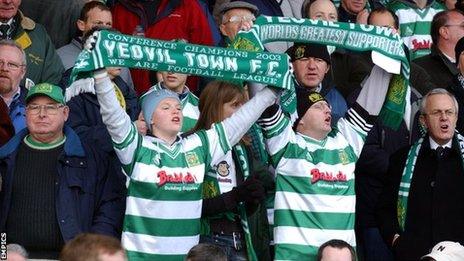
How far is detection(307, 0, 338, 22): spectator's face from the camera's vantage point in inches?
503

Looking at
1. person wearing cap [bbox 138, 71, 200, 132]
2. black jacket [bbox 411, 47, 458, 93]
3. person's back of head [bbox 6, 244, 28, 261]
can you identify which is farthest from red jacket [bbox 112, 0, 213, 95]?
person's back of head [bbox 6, 244, 28, 261]

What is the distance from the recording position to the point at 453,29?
13.2 metres

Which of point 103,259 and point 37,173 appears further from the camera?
point 37,173

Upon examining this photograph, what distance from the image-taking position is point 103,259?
632cm

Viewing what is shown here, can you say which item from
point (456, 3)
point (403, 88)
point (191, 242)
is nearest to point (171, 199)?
point (191, 242)

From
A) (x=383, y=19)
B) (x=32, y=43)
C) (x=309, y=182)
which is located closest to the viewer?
(x=309, y=182)

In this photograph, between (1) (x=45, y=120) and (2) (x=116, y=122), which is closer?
(2) (x=116, y=122)

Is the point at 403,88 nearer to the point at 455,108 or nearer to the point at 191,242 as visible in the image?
the point at 455,108

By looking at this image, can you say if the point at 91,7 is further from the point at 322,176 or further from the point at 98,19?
the point at 322,176

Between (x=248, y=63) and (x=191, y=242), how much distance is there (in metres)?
1.33

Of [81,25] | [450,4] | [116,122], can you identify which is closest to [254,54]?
[116,122]

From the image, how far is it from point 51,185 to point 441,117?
10.3 ft

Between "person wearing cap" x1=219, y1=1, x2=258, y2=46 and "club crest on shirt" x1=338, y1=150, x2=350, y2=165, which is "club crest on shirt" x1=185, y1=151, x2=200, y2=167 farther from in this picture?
"person wearing cap" x1=219, y1=1, x2=258, y2=46

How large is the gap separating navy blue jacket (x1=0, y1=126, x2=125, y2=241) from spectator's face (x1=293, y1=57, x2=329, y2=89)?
1.86 m
